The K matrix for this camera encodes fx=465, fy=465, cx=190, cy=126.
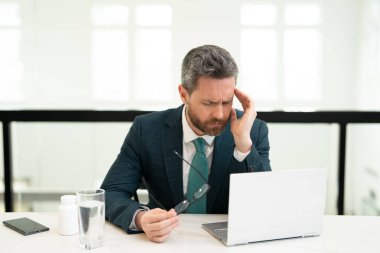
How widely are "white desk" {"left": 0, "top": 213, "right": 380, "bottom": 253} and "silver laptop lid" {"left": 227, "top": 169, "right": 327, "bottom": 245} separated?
0.12 ft

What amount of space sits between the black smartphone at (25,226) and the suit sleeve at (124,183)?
210 millimetres

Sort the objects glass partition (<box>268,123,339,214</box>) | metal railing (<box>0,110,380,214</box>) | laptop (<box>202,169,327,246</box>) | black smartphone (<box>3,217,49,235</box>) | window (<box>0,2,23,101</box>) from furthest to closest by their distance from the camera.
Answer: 1. window (<box>0,2,23,101</box>)
2. glass partition (<box>268,123,339,214</box>)
3. metal railing (<box>0,110,380,214</box>)
4. black smartphone (<box>3,217,49,235</box>)
5. laptop (<box>202,169,327,246</box>)

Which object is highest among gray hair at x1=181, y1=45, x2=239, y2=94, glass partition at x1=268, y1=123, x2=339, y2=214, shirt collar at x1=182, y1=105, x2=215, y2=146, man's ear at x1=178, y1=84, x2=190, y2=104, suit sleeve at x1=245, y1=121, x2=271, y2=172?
gray hair at x1=181, y1=45, x2=239, y2=94

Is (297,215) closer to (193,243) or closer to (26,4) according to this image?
(193,243)

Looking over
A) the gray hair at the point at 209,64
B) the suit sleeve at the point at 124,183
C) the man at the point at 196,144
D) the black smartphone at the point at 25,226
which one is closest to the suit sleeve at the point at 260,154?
the man at the point at 196,144

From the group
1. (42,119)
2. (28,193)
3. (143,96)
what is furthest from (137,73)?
(42,119)

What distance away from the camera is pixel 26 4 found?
22.6 ft

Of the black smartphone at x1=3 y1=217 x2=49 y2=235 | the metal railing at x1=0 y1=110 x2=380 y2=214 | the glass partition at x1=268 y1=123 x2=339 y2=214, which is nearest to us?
the black smartphone at x1=3 y1=217 x2=49 y2=235

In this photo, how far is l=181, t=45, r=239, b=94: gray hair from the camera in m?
1.53

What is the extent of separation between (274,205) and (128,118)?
138 centimetres

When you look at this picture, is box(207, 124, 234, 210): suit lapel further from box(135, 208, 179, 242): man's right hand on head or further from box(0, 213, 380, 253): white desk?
box(135, 208, 179, 242): man's right hand on head

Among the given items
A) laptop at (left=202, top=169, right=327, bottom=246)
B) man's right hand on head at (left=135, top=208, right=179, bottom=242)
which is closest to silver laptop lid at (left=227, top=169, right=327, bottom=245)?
laptop at (left=202, top=169, right=327, bottom=246)

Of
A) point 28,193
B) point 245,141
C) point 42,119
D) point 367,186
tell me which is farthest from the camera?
point 367,186

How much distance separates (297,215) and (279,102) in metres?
6.08
